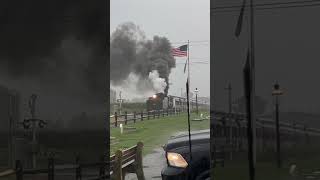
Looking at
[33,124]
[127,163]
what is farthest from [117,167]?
[33,124]

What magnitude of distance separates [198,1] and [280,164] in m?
1.31

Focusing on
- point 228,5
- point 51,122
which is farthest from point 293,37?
point 51,122

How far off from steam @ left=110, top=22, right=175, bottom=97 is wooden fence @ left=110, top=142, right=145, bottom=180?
17.4 inches

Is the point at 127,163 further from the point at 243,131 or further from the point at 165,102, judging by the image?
the point at 243,131

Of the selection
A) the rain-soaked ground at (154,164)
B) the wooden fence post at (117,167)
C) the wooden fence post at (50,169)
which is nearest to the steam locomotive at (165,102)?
the rain-soaked ground at (154,164)

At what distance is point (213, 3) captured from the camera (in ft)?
10.9

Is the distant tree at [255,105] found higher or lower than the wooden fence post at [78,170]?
higher

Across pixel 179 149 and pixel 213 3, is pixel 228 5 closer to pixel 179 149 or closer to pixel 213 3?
pixel 213 3

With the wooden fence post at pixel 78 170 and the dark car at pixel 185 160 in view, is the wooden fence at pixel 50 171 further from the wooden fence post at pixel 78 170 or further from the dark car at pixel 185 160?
the dark car at pixel 185 160

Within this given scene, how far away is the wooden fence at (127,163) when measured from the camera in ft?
11.5

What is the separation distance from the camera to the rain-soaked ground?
3494mm

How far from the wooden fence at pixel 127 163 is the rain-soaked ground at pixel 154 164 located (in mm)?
38

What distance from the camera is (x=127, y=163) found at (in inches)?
138

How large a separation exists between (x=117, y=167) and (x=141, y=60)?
33.4 inches
